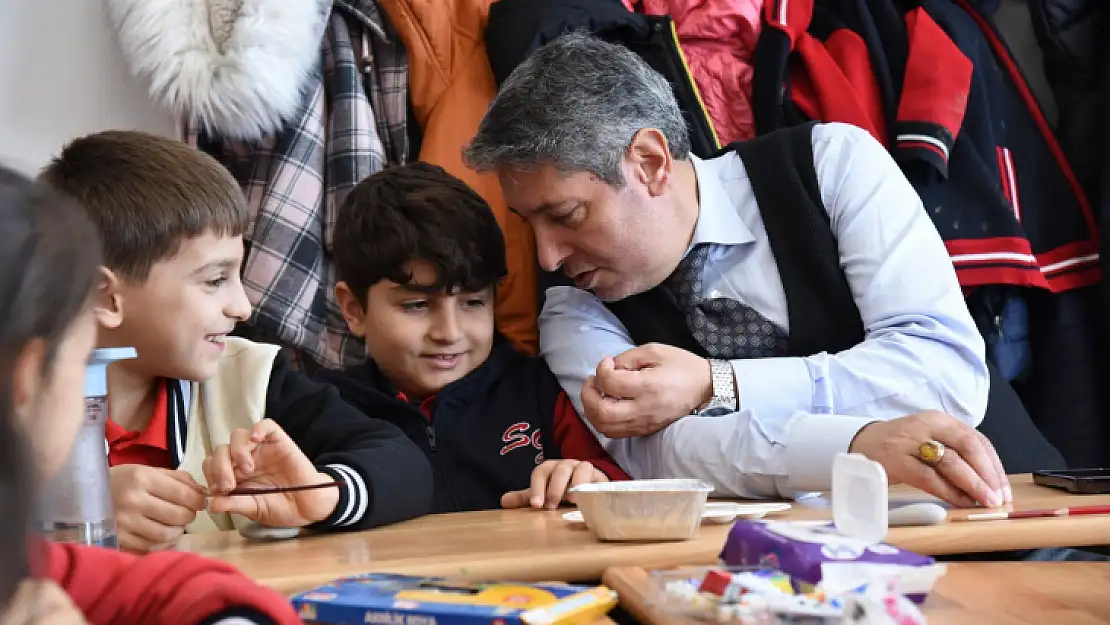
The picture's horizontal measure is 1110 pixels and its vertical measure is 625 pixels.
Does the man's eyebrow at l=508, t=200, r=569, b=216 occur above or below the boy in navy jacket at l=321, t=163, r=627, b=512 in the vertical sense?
above

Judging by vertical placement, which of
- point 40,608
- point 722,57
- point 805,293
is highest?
point 722,57

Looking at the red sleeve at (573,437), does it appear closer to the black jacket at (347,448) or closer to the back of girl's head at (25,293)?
the black jacket at (347,448)

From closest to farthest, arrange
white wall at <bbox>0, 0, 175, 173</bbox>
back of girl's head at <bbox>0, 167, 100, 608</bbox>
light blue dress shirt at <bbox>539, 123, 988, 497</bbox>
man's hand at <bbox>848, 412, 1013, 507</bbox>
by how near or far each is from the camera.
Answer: back of girl's head at <bbox>0, 167, 100, 608</bbox>, man's hand at <bbox>848, 412, 1013, 507</bbox>, light blue dress shirt at <bbox>539, 123, 988, 497</bbox>, white wall at <bbox>0, 0, 175, 173</bbox>

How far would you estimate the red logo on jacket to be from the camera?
181 cm

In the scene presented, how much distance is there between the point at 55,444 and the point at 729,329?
125 cm

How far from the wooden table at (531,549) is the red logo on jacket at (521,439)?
25.2 inches

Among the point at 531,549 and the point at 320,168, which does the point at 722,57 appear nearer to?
the point at 320,168

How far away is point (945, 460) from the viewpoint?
46.9 inches

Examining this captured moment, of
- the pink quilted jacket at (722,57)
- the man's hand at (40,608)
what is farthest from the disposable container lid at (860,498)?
the pink quilted jacket at (722,57)

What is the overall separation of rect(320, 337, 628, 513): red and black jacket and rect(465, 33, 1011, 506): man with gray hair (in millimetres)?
72

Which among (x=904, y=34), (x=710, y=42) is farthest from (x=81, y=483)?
(x=904, y=34)

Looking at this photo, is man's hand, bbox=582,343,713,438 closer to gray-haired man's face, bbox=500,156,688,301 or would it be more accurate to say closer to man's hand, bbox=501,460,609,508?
man's hand, bbox=501,460,609,508

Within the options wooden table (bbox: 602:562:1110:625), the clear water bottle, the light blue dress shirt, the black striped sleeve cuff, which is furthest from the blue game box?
the light blue dress shirt

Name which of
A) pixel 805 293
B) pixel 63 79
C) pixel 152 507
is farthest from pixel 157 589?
pixel 63 79
